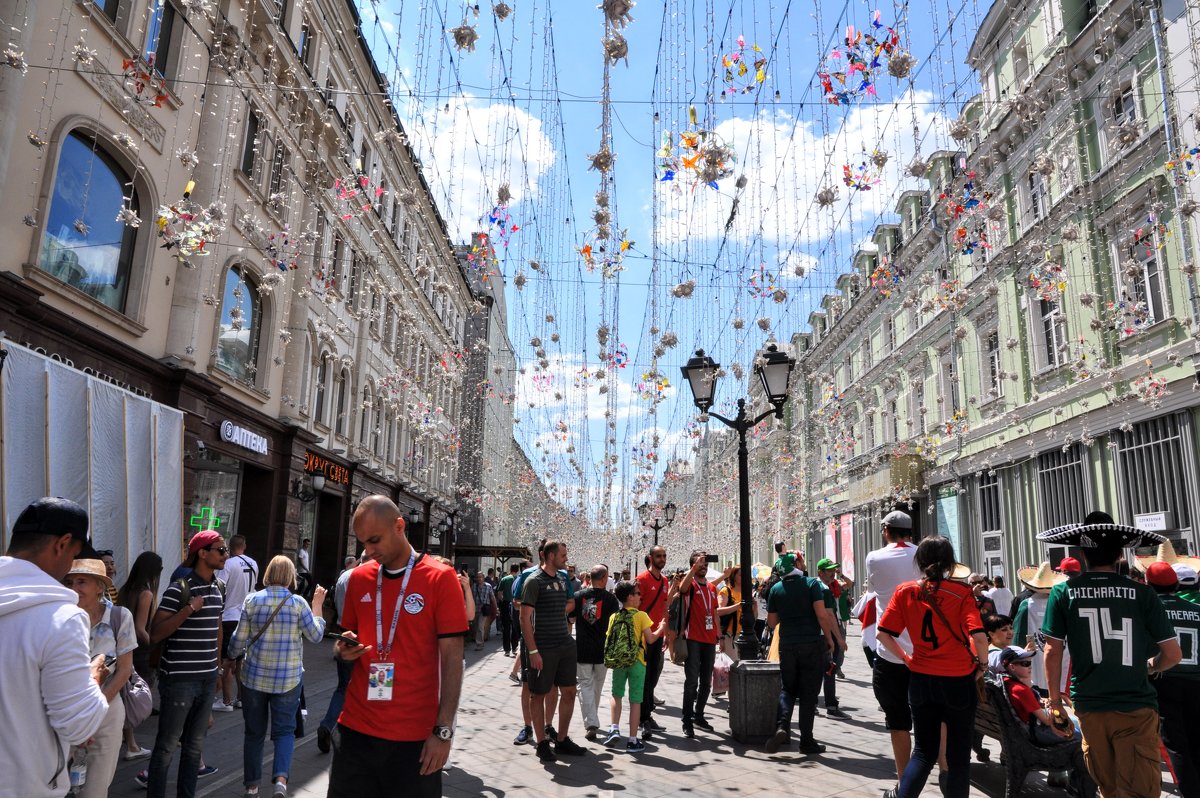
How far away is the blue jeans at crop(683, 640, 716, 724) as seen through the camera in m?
8.16

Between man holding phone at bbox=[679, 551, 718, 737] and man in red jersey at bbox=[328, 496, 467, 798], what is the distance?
527cm

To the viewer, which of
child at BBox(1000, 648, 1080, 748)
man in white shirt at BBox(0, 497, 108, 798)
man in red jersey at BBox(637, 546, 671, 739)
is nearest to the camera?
man in white shirt at BBox(0, 497, 108, 798)

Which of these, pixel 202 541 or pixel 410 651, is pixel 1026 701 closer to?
pixel 410 651

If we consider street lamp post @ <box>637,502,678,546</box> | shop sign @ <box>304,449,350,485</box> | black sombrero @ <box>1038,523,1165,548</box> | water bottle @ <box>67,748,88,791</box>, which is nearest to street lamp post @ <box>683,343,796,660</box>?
black sombrero @ <box>1038,523,1165,548</box>

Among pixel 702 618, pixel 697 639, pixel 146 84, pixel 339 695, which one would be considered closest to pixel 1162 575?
pixel 702 618

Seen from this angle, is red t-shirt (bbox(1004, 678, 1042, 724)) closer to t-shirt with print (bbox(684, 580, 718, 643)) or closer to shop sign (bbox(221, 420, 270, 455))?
t-shirt with print (bbox(684, 580, 718, 643))

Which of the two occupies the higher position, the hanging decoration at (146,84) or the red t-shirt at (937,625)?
the hanging decoration at (146,84)

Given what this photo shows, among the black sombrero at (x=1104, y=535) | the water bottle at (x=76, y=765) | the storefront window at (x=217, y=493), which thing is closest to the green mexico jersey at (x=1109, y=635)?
the black sombrero at (x=1104, y=535)

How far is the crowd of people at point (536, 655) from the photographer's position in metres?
2.70

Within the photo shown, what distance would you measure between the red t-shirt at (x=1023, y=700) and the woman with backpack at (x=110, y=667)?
19.8 ft

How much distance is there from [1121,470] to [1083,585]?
43.3 feet

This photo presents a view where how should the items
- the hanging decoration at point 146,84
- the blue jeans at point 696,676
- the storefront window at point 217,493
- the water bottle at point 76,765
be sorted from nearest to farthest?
1. the water bottle at point 76,765
2. the blue jeans at point 696,676
3. the hanging decoration at point 146,84
4. the storefront window at point 217,493

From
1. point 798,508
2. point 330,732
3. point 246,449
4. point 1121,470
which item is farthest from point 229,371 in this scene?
point 798,508

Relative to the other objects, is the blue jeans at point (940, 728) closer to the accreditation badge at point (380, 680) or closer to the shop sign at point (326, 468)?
the accreditation badge at point (380, 680)
